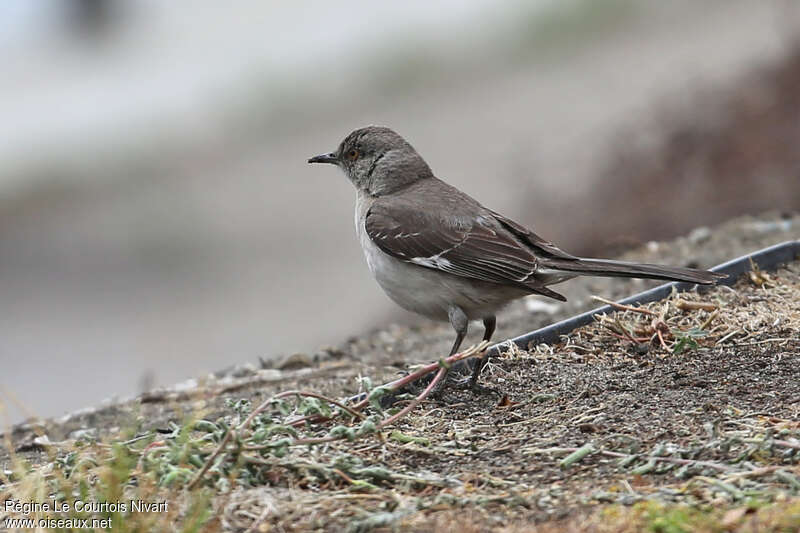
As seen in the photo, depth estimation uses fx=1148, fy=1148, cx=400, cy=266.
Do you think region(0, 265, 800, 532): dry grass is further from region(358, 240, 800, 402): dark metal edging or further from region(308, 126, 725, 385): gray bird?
region(308, 126, 725, 385): gray bird

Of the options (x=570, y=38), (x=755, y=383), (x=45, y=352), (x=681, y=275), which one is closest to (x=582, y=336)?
(x=681, y=275)

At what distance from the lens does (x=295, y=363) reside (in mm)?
8086

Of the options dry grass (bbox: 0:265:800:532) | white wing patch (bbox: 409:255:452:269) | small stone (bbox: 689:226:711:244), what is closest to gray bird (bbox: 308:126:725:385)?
white wing patch (bbox: 409:255:452:269)

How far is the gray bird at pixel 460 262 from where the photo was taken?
614cm

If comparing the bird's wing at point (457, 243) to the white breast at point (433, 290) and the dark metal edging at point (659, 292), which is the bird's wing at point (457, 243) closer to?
the white breast at point (433, 290)

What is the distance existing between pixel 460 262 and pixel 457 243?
0.16 meters

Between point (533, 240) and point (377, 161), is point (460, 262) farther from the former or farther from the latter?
point (377, 161)

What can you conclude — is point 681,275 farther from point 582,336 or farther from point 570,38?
point 570,38

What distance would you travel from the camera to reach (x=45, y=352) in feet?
47.2

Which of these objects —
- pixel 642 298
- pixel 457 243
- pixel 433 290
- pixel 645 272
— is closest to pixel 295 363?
pixel 433 290

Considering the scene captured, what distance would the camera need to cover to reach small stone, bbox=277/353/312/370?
8.05 metres

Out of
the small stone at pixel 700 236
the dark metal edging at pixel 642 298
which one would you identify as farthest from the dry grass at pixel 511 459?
the small stone at pixel 700 236

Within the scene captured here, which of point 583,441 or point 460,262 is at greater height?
point 460,262

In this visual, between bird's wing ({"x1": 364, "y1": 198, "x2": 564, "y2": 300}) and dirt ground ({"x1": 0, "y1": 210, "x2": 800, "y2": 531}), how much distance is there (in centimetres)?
45
